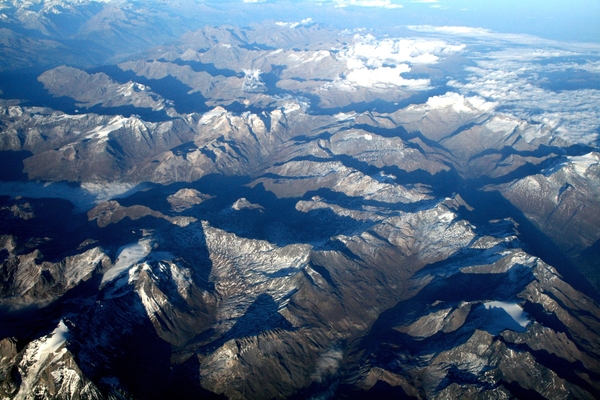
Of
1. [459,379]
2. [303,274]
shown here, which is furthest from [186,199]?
[459,379]

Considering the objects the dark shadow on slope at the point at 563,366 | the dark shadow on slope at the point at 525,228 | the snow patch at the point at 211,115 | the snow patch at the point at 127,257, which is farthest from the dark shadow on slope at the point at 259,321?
the snow patch at the point at 211,115

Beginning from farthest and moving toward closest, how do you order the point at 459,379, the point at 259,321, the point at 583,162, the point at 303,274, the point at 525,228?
the point at 583,162
the point at 525,228
the point at 303,274
the point at 259,321
the point at 459,379

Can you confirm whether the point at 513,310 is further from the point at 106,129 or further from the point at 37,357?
the point at 106,129

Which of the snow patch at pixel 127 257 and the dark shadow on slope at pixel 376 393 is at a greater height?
the snow patch at pixel 127 257

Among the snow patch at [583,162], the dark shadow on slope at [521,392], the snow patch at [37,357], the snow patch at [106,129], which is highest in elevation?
the snow patch at [583,162]

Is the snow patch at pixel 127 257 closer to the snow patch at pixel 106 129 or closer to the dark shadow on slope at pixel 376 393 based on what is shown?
the dark shadow on slope at pixel 376 393

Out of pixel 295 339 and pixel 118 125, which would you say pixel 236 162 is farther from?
pixel 295 339

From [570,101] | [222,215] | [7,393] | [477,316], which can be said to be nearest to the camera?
[7,393]

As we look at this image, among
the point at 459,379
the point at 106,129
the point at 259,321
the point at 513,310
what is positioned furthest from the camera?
the point at 106,129

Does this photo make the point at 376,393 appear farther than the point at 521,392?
Yes

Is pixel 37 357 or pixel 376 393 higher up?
pixel 37 357

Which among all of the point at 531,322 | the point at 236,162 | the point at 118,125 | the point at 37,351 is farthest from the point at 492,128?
the point at 37,351
